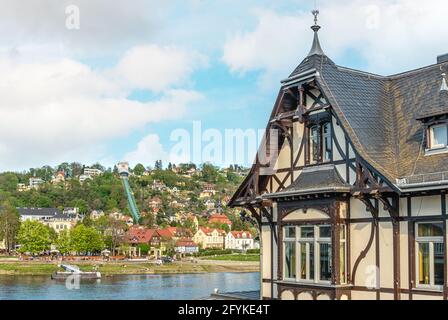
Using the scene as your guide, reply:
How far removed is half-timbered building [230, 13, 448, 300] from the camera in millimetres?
13930

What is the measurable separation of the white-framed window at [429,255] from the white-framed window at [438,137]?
73.2 inches

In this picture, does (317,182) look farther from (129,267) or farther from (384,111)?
(129,267)

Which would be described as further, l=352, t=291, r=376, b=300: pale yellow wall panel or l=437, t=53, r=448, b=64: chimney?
l=437, t=53, r=448, b=64: chimney

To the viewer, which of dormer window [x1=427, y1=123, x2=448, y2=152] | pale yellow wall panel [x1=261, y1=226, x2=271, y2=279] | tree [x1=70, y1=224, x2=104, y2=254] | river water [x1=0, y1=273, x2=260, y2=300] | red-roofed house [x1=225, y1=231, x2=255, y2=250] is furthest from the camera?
red-roofed house [x1=225, y1=231, x2=255, y2=250]

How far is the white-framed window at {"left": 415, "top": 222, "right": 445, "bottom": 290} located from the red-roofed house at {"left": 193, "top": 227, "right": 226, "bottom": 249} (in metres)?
127

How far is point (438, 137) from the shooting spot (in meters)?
14.4

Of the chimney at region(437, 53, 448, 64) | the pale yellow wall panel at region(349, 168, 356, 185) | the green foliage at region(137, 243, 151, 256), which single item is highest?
the chimney at region(437, 53, 448, 64)

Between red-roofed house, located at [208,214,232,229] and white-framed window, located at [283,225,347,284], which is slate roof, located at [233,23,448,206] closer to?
white-framed window, located at [283,225,347,284]

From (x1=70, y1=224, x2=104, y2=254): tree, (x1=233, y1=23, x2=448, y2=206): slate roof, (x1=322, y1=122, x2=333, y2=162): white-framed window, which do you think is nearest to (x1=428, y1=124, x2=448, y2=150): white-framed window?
(x1=233, y1=23, x2=448, y2=206): slate roof

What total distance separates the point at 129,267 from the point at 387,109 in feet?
270

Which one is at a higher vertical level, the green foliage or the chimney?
the chimney

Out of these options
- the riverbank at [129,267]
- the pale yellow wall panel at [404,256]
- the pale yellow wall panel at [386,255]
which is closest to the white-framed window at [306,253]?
the pale yellow wall panel at [386,255]
